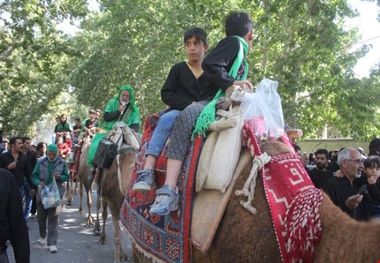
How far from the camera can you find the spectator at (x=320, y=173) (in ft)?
26.8

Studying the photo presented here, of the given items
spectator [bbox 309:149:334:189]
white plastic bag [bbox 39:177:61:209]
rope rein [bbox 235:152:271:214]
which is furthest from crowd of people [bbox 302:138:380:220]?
white plastic bag [bbox 39:177:61:209]

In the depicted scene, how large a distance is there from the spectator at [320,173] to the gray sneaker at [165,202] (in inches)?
173

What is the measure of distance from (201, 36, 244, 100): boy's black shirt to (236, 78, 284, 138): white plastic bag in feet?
0.62

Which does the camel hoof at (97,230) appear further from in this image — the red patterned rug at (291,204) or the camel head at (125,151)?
the red patterned rug at (291,204)

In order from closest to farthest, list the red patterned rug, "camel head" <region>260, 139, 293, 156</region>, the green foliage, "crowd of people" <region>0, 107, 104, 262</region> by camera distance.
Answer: the red patterned rug < "camel head" <region>260, 139, 293, 156</region> < "crowd of people" <region>0, 107, 104, 262</region> < the green foliage

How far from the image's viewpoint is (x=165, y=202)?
12.7 ft

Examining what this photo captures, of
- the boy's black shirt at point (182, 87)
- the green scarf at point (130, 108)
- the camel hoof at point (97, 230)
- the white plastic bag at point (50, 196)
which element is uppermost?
the green scarf at point (130, 108)

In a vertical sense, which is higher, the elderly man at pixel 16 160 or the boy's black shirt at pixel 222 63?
the boy's black shirt at pixel 222 63

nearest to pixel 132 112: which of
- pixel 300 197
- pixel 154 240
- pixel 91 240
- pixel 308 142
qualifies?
pixel 91 240

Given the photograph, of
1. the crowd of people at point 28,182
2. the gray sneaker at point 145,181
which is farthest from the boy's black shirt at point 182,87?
the crowd of people at point 28,182

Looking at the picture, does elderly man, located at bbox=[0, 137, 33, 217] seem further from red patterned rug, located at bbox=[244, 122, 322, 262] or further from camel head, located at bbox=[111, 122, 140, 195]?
red patterned rug, located at bbox=[244, 122, 322, 262]

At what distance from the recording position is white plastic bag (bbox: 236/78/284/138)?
3.82 metres

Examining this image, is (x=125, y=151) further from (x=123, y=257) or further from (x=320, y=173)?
(x=320, y=173)

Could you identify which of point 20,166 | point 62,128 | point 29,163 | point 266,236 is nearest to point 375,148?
point 266,236
